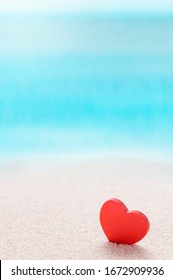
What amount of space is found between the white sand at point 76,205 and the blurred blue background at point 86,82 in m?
0.38

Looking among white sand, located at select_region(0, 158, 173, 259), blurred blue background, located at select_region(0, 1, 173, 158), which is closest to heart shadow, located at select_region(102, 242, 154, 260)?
white sand, located at select_region(0, 158, 173, 259)

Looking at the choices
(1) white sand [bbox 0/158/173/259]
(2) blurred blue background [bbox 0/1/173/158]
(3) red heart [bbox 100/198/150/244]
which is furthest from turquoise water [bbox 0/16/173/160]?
(3) red heart [bbox 100/198/150/244]

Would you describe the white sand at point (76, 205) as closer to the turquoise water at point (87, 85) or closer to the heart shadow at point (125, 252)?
the heart shadow at point (125, 252)

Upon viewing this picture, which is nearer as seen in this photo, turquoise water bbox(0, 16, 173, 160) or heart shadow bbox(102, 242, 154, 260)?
heart shadow bbox(102, 242, 154, 260)

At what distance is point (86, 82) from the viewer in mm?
3301

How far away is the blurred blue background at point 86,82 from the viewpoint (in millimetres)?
2635

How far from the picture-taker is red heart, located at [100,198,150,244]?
1.16 meters

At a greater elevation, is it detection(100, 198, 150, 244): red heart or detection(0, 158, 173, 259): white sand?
detection(100, 198, 150, 244): red heart

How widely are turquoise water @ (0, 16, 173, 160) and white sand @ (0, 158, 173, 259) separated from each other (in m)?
0.41

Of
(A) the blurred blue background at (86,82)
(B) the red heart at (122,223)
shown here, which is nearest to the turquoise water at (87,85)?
(A) the blurred blue background at (86,82)

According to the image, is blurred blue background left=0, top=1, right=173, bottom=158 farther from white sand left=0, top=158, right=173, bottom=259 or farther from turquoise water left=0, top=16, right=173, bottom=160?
white sand left=0, top=158, right=173, bottom=259

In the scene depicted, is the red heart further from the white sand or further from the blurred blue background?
the blurred blue background

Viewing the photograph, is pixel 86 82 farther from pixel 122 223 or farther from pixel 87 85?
pixel 122 223

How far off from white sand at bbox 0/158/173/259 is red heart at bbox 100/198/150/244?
0.02m
